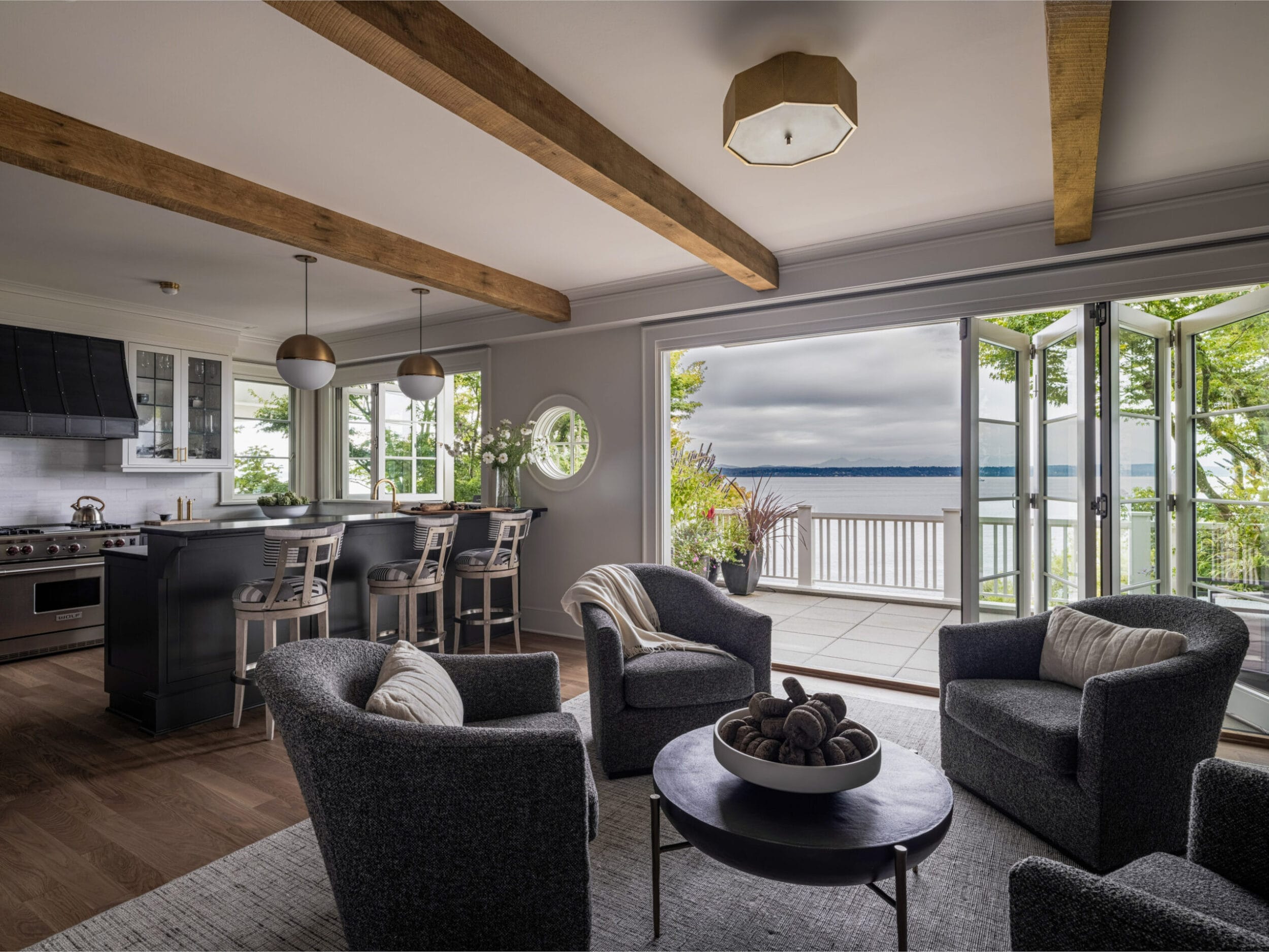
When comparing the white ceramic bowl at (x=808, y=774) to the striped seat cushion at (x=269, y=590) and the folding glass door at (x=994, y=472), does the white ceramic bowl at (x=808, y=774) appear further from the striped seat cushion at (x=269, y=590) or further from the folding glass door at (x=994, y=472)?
the striped seat cushion at (x=269, y=590)

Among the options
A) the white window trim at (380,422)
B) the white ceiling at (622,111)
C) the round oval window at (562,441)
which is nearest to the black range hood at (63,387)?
the white ceiling at (622,111)

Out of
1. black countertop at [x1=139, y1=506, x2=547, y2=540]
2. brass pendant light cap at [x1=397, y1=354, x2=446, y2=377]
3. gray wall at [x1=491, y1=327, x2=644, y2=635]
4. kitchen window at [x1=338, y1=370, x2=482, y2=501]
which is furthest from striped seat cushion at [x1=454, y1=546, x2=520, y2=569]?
kitchen window at [x1=338, y1=370, x2=482, y2=501]

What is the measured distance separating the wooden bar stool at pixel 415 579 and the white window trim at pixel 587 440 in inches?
46.3

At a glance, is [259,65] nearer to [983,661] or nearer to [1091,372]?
[983,661]

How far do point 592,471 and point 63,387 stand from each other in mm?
3785

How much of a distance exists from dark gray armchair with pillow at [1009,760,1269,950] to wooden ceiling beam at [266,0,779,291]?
7.26 feet

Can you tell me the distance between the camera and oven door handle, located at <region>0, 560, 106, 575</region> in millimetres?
4465

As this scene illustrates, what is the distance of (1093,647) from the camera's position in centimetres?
251

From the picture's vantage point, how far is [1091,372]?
11.3ft

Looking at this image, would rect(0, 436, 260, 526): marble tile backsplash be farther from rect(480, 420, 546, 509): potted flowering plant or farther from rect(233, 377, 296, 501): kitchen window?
rect(480, 420, 546, 509): potted flowering plant

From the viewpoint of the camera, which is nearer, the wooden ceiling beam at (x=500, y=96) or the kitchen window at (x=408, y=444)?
the wooden ceiling beam at (x=500, y=96)

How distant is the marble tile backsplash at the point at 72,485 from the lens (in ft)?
16.3

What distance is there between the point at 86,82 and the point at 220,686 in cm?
271

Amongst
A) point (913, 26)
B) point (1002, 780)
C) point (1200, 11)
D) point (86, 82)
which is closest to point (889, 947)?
point (1002, 780)
